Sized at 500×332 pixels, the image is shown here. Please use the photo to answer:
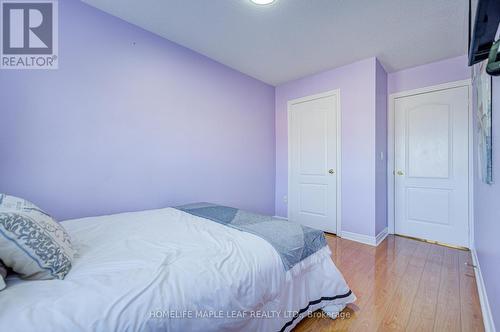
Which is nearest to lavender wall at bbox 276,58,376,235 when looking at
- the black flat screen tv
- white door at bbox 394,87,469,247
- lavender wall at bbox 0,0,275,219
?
white door at bbox 394,87,469,247

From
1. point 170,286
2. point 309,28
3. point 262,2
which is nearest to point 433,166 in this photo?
point 309,28

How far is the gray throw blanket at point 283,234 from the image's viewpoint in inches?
Result: 50.1

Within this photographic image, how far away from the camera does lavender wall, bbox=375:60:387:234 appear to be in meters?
2.78

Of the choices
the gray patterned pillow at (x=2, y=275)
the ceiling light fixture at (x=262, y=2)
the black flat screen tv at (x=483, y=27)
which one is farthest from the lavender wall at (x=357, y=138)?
the gray patterned pillow at (x=2, y=275)

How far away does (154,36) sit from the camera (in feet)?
7.56

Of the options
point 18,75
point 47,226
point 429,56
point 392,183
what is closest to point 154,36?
point 18,75

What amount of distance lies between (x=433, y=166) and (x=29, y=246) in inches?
149

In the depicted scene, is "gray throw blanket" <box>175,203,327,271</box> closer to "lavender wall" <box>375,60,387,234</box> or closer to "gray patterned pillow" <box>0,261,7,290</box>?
"gray patterned pillow" <box>0,261,7,290</box>

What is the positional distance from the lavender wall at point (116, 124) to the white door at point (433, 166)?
92.2 inches

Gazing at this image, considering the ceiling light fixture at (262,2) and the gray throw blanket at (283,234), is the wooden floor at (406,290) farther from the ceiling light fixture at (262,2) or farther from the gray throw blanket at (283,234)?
the ceiling light fixture at (262,2)

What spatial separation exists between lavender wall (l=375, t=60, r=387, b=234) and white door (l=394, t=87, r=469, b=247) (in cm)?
21

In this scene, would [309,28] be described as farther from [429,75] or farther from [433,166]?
[433,166]

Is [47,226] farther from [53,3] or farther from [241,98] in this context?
[241,98]

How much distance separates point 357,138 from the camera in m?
2.88
